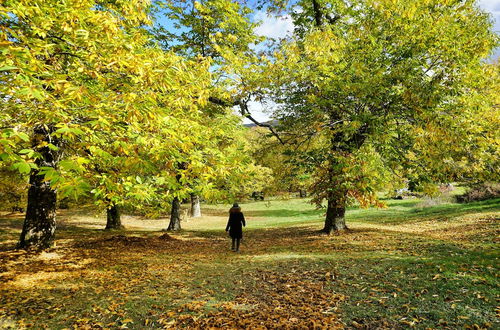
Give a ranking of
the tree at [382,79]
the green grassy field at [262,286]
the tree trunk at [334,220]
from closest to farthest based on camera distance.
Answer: the green grassy field at [262,286]
the tree at [382,79]
the tree trunk at [334,220]

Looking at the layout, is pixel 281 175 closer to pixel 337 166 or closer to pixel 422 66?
pixel 337 166

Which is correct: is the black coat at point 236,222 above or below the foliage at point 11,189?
below

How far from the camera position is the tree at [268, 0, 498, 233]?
9.22m

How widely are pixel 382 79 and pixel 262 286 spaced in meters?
7.48

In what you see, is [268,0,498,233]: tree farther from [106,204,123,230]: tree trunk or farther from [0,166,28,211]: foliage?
[106,204,123,230]: tree trunk

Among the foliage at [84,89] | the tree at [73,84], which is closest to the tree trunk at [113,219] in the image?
the tree at [73,84]

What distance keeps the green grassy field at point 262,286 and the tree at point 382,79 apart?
247 cm

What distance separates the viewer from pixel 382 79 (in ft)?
31.7

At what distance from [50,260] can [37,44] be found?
23.7 ft

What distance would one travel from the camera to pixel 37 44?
4.59 m

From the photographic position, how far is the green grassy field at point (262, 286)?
5.34 metres

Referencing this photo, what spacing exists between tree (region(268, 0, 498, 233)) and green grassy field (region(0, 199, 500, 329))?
2467 mm

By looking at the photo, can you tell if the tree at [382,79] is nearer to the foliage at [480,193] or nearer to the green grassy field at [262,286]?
the green grassy field at [262,286]

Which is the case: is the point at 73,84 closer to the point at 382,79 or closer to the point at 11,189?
the point at 382,79
